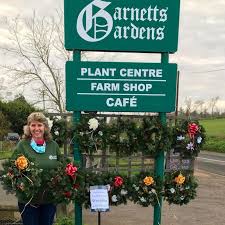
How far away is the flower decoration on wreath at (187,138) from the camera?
19.9ft

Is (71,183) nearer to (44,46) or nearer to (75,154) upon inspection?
(75,154)

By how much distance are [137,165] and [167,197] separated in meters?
0.55

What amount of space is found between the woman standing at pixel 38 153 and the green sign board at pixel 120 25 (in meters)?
1.12

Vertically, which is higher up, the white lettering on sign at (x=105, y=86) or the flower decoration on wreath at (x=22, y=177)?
the white lettering on sign at (x=105, y=86)

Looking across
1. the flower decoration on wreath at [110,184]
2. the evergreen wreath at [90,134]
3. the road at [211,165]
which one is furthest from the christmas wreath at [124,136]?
the road at [211,165]

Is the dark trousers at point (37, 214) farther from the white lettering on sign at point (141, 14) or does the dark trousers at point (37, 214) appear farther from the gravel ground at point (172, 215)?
the gravel ground at point (172, 215)

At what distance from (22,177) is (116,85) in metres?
1.57

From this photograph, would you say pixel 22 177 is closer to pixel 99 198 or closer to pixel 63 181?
pixel 63 181

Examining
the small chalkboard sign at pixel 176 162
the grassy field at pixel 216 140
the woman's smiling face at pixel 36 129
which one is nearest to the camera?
the woman's smiling face at pixel 36 129

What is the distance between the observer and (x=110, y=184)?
19.0ft

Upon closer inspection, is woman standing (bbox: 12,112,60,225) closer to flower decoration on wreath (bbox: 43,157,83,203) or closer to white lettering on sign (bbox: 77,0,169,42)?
flower decoration on wreath (bbox: 43,157,83,203)

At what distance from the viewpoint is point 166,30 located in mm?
5910

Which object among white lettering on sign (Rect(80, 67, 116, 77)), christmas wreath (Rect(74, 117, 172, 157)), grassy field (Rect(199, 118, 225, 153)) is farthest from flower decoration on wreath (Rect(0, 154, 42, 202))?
grassy field (Rect(199, 118, 225, 153))

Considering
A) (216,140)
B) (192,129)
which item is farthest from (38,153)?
(216,140)
